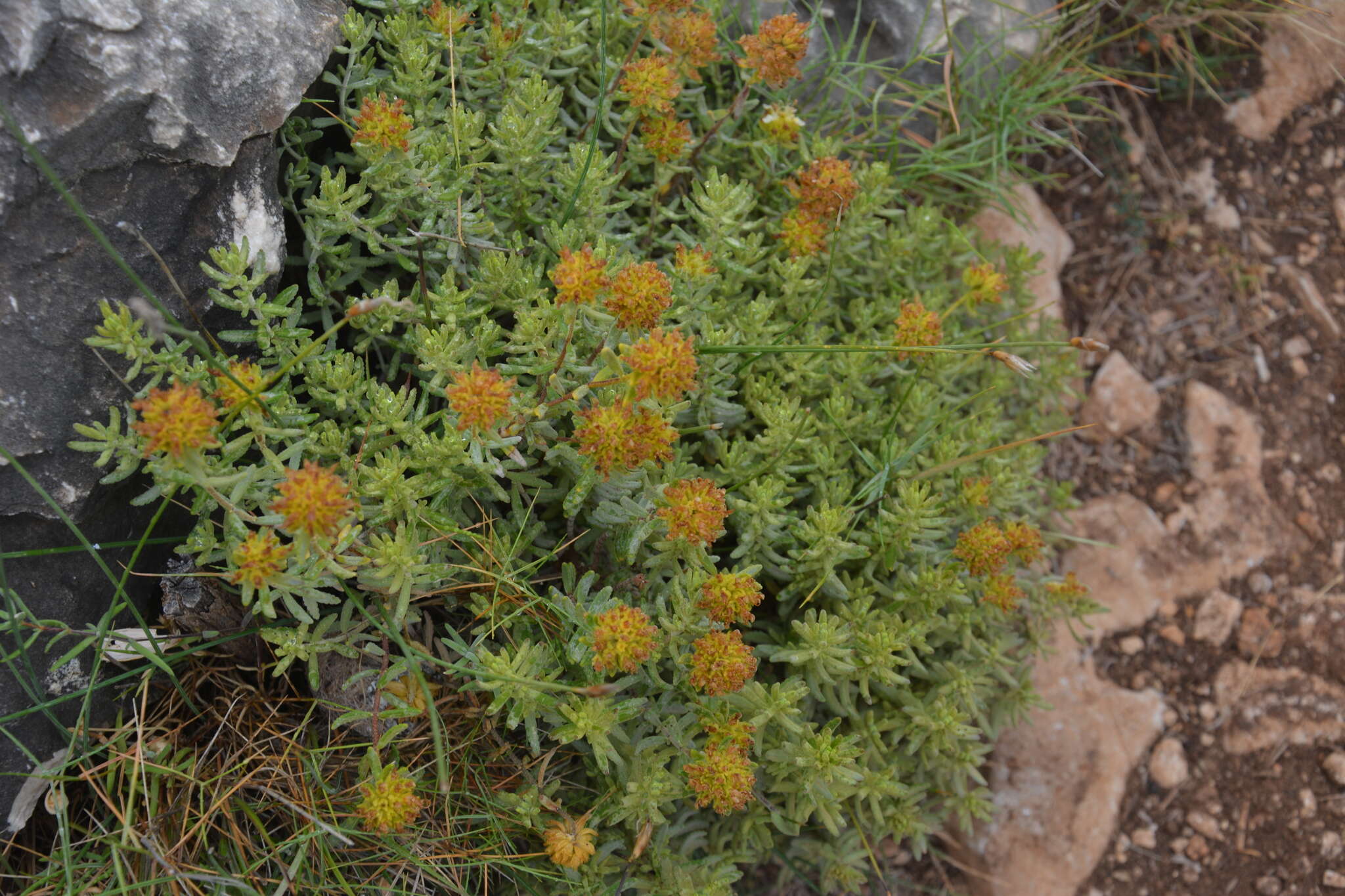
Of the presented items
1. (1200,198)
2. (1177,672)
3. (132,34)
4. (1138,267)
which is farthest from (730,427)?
(1200,198)

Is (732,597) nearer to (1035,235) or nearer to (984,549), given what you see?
(984,549)

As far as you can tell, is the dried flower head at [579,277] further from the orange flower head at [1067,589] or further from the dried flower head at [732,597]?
the orange flower head at [1067,589]

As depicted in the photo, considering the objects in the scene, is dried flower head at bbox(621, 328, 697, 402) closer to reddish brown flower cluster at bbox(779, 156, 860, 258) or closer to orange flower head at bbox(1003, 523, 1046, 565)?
reddish brown flower cluster at bbox(779, 156, 860, 258)

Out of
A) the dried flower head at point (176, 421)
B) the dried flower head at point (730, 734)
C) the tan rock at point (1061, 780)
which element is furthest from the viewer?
the tan rock at point (1061, 780)

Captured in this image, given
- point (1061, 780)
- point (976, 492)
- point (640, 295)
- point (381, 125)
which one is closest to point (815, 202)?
point (640, 295)

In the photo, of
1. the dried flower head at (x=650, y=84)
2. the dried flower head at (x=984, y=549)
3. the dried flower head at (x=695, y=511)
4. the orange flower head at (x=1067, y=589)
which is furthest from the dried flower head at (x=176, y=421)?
the orange flower head at (x=1067, y=589)

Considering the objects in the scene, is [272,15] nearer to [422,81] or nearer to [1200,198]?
[422,81]

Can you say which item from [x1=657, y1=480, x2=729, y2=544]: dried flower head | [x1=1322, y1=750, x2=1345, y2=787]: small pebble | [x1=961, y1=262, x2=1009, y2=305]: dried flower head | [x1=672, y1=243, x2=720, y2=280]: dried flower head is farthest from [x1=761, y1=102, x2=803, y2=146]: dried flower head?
[x1=1322, y1=750, x2=1345, y2=787]: small pebble
